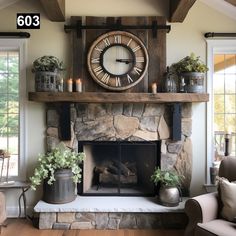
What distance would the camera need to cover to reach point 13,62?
3.65m

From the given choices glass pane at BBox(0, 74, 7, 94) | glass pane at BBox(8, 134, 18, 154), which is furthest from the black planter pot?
glass pane at BBox(0, 74, 7, 94)

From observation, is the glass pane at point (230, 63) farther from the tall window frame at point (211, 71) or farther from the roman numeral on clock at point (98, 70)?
the roman numeral on clock at point (98, 70)

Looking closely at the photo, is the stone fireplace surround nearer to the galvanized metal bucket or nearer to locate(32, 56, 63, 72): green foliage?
the galvanized metal bucket

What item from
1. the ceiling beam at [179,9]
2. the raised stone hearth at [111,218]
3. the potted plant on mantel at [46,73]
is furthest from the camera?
the potted plant on mantel at [46,73]

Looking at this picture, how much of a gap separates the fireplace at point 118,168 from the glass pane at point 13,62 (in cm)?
128

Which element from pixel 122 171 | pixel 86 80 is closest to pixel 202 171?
pixel 122 171

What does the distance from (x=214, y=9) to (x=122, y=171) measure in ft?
7.79

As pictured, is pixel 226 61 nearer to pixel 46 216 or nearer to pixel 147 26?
pixel 147 26

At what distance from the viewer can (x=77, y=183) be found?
11.6 feet

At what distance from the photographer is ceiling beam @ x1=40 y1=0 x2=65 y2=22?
300cm

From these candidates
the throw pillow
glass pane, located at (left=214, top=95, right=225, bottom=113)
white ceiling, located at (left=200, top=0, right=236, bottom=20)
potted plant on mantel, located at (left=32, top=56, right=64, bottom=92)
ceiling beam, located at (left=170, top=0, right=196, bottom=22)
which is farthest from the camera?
glass pane, located at (left=214, top=95, right=225, bottom=113)

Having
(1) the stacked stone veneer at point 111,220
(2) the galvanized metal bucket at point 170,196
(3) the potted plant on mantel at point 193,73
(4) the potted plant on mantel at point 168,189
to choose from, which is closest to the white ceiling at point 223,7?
(3) the potted plant on mantel at point 193,73

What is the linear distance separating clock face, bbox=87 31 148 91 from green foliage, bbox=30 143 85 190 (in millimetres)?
951

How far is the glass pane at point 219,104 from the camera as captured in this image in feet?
12.3
